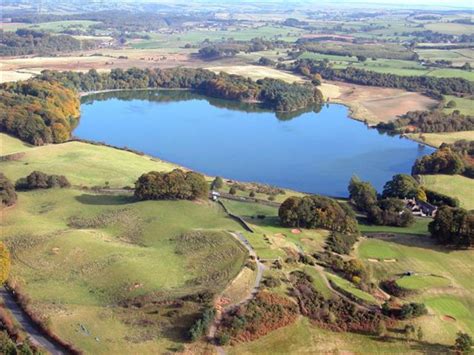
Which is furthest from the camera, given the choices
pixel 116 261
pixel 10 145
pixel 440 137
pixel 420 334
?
pixel 440 137

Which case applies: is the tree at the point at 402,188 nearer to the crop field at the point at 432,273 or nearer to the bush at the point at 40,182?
the crop field at the point at 432,273

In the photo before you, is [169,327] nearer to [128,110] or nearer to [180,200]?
[180,200]

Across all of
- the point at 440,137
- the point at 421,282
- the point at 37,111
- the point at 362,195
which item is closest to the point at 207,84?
the point at 37,111

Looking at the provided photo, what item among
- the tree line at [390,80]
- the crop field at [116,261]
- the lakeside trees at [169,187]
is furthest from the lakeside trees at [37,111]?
the tree line at [390,80]

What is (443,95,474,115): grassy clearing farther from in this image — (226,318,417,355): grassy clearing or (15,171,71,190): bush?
(226,318,417,355): grassy clearing

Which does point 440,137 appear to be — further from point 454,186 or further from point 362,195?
point 362,195

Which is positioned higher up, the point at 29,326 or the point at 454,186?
the point at 454,186

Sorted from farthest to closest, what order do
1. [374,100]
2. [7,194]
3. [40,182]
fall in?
1. [374,100]
2. [40,182]
3. [7,194]
